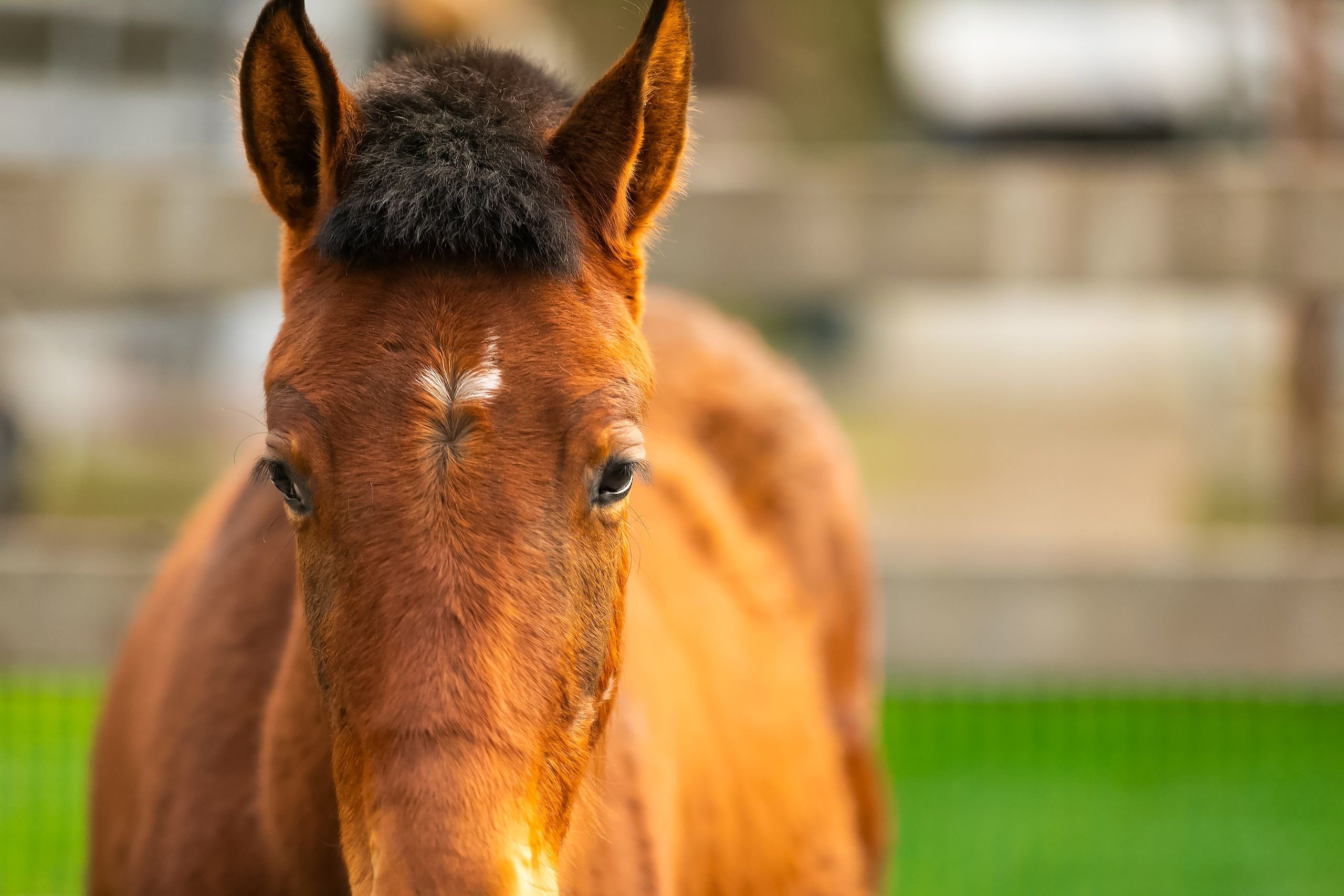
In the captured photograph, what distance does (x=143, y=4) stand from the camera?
410 inches

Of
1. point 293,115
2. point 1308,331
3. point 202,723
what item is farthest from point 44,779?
point 1308,331

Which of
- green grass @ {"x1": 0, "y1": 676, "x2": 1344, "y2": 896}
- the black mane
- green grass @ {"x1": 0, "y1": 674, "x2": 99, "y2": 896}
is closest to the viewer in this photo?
the black mane

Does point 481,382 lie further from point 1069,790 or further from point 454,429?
point 1069,790

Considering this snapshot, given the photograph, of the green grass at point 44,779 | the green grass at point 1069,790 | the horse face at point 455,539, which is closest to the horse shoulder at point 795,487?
the green grass at point 1069,790

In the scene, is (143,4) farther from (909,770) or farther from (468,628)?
(468,628)

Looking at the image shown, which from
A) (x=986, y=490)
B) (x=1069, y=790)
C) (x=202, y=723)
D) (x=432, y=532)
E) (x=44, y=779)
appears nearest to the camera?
(x=432, y=532)

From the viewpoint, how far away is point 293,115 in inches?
71.3

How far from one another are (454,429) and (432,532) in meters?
0.14

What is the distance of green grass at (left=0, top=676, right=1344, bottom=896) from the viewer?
Result: 13.6ft

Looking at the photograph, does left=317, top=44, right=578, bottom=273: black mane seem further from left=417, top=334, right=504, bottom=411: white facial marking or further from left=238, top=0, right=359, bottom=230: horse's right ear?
left=417, top=334, right=504, bottom=411: white facial marking

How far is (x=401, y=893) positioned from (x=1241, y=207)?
10.2 feet

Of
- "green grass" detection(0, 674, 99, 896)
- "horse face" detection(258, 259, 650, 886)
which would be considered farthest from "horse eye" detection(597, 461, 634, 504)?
"green grass" detection(0, 674, 99, 896)

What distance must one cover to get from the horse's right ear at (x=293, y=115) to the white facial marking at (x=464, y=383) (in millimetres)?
372

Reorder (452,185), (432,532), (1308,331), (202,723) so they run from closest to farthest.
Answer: (432,532) < (452,185) < (202,723) < (1308,331)
